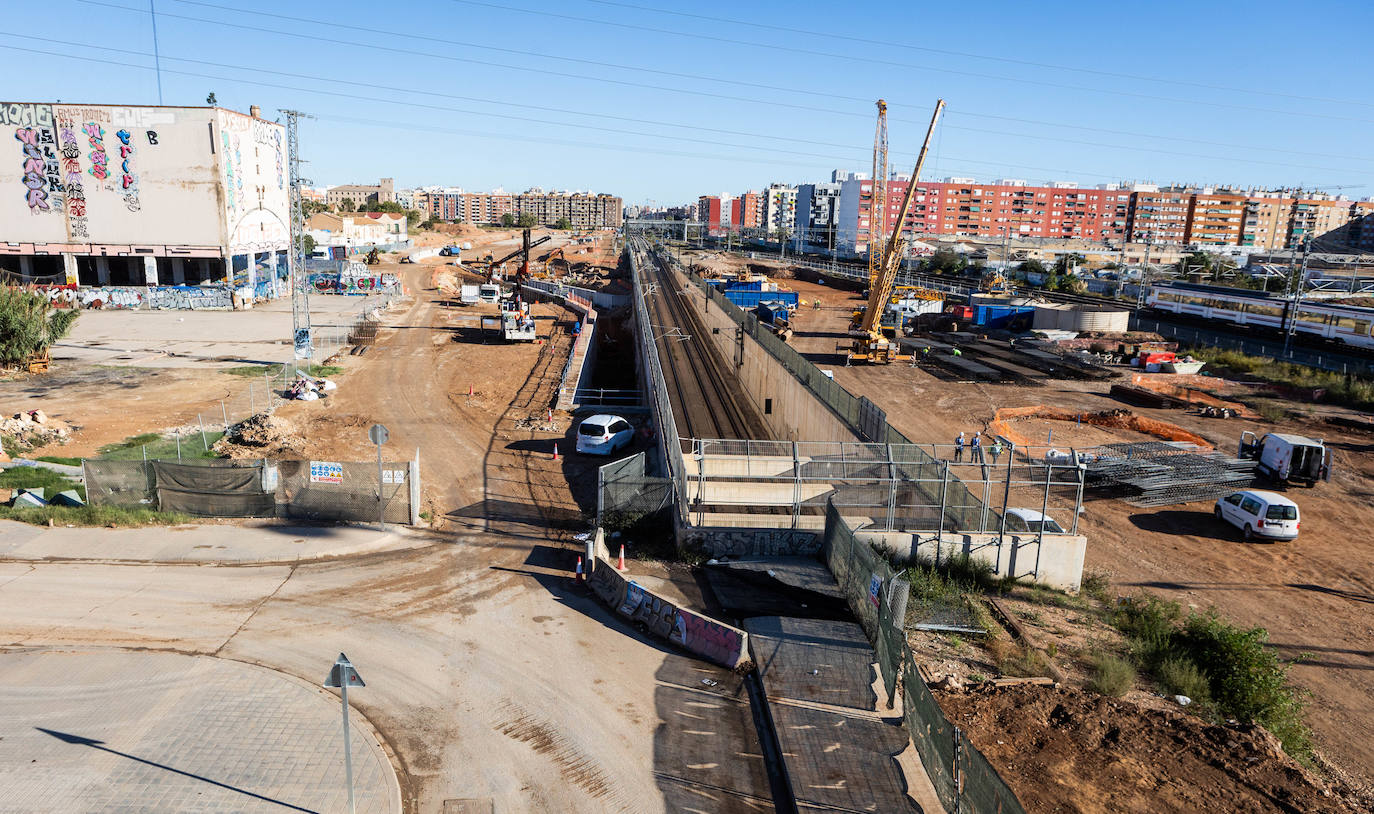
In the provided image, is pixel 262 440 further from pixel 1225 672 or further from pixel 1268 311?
pixel 1268 311

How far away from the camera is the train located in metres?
55.1

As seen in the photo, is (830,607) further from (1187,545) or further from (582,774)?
(1187,545)

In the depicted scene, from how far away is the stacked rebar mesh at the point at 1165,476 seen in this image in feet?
82.3

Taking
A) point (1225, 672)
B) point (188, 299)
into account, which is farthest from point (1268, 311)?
point (188, 299)

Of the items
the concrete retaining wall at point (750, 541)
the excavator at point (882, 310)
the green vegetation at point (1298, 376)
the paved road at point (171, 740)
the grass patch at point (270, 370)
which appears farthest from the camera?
the excavator at point (882, 310)

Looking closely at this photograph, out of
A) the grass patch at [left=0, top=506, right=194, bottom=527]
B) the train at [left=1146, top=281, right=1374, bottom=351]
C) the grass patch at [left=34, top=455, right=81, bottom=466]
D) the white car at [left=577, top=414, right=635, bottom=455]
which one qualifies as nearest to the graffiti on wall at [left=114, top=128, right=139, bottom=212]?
the grass patch at [left=34, top=455, right=81, bottom=466]

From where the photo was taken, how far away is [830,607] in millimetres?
15242

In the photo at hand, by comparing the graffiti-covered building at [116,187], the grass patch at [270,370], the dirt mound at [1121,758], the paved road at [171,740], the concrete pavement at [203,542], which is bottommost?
the grass patch at [270,370]

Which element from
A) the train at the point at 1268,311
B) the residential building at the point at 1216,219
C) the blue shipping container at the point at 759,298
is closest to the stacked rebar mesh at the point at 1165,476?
the train at the point at 1268,311

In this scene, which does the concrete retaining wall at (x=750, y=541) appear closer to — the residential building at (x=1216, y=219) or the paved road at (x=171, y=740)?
the paved road at (x=171, y=740)

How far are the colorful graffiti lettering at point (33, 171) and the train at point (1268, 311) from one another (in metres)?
92.3

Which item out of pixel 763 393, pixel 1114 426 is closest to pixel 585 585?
pixel 763 393

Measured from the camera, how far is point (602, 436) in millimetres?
27672

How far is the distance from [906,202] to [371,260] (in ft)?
227
